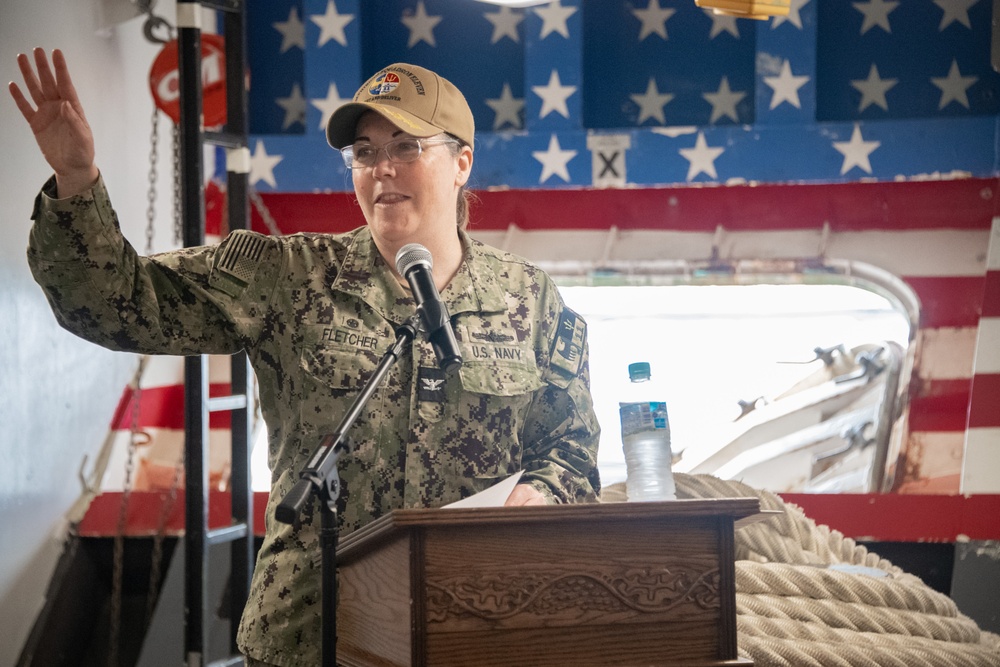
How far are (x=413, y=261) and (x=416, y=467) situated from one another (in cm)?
40

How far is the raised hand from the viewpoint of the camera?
5.51 ft

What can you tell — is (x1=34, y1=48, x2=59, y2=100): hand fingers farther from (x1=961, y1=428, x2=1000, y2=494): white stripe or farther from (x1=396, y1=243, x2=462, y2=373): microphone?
(x1=961, y1=428, x2=1000, y2=494): white stripe

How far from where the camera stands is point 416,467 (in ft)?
6.30

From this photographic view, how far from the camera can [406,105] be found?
207 centimetres

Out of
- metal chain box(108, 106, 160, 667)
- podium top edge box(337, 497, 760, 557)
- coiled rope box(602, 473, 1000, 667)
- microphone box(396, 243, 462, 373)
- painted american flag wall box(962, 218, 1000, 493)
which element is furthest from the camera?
metal chain box(108, 106, 160, 667)

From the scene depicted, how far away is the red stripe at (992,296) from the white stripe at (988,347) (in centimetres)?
2

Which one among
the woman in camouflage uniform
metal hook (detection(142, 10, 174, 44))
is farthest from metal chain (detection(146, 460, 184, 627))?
the woman in camouflage uniform

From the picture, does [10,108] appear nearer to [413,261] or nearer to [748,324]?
[413,261]

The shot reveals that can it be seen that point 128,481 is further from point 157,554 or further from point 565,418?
point 565,418

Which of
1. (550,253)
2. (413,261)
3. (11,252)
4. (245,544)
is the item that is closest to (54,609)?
(245,544)

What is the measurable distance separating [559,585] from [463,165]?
1028mm

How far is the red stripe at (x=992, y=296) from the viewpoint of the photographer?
3533 mm

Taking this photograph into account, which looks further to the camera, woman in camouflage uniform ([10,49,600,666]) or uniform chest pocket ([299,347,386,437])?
uniform chest pocket ([299,347,386,437])

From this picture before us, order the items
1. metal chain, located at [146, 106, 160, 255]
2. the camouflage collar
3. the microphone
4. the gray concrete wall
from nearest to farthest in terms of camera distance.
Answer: the microphone → the camouflage collar → the gray concrete wall → metal chain, located at [146, 106, 160, 255]
